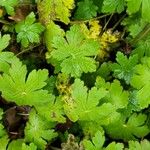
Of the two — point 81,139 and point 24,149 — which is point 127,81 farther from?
point 24,149

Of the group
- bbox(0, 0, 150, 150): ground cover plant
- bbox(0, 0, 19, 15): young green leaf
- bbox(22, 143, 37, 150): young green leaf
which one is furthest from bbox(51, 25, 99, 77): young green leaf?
bbox(22, 143, 37, 150): young green leaf

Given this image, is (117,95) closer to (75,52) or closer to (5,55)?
(75,52)

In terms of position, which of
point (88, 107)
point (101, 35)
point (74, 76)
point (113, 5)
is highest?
point (113, 5)

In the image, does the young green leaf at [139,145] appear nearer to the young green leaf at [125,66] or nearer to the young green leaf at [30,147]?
the young green leaf at [125,66]

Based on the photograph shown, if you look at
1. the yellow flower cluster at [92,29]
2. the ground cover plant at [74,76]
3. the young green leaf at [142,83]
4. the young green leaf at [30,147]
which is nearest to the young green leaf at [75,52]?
the ground cover plant at [74,76]

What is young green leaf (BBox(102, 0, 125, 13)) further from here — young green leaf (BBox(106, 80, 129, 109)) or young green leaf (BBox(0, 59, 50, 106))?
young green leaf (BBox(0, 59, 50, 106))

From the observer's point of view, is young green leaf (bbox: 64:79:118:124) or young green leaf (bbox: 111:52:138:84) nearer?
young green leaf (bbox: 64:79:118:124)

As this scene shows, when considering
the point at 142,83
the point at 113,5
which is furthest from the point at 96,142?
the point at 113,5
